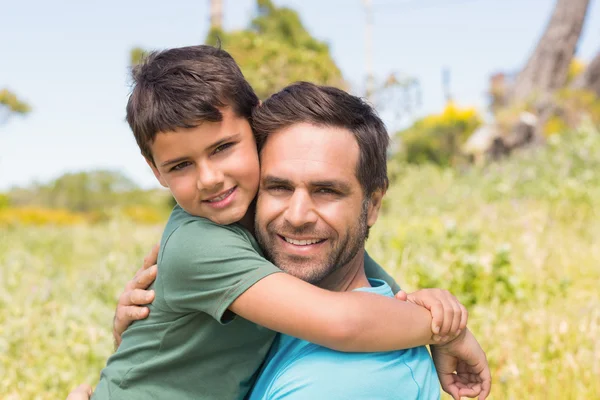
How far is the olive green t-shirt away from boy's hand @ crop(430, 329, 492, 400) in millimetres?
652

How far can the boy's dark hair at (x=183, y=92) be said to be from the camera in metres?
2.26

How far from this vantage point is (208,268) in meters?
2.02

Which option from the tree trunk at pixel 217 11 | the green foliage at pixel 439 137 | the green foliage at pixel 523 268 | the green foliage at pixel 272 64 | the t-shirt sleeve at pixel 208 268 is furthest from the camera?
the tree trunk at pixel 217 11

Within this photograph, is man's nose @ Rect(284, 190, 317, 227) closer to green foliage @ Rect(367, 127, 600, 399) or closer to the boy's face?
the boy's face

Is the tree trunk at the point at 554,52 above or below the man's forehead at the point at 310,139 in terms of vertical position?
above

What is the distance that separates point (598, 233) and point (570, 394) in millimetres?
3555

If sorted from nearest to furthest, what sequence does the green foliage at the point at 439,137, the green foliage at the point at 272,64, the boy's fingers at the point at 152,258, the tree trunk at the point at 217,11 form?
the boy's fingers at the point at 152,258, the green foliage at the point at 272,64, the green foliage at the point at 439,137, the tree trunk at the point at 217,11

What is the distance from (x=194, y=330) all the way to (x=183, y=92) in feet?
2.84

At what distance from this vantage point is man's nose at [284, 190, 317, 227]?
2.18m

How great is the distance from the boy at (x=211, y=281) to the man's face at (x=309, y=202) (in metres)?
0.09

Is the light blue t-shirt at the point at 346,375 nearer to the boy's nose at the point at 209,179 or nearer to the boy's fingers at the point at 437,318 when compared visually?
the boy's fingers at the point at 437,318

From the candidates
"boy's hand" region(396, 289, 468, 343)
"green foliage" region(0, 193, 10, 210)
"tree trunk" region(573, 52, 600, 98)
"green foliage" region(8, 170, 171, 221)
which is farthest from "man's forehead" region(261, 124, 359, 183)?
"green foliage" region(8, 170, 171, 221)

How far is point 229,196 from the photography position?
2.29 metres

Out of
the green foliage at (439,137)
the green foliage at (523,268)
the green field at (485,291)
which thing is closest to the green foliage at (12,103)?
the green field at (485,291)
